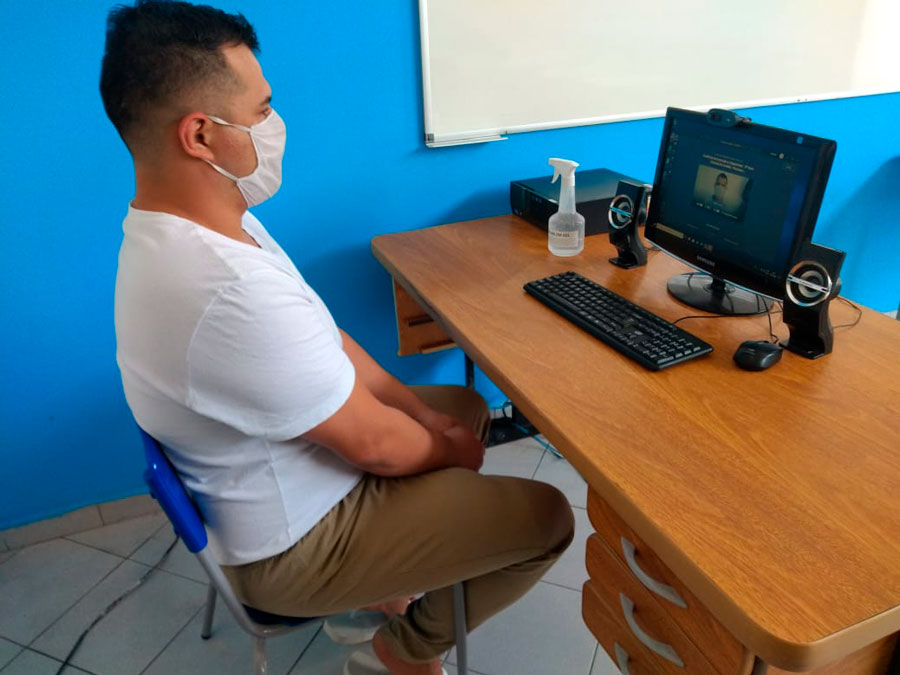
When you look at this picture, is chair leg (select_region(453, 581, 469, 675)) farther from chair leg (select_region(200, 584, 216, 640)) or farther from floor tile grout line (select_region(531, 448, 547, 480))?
floor tile grout line (select_region(531, 448, 547, 480))

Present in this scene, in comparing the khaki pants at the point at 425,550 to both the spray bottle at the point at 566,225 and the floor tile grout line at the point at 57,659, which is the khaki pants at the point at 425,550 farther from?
the floor tile grout line at the point at 57,659

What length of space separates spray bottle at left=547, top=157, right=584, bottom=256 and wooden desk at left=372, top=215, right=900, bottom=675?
0.94 ft

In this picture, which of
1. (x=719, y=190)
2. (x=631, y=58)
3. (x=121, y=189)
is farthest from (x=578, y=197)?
(x=121, y=189)

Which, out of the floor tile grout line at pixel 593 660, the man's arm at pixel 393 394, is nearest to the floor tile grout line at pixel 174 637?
the man's arm at pixel 393 394

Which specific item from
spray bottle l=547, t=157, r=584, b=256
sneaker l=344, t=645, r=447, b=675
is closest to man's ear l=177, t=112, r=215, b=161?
spray bottle l=547, t=157, r=584, b=256

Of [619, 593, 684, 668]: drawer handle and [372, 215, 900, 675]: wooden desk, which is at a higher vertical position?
[372, 215, 900, 675]: wooden desk

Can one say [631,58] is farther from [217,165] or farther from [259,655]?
[259,655]

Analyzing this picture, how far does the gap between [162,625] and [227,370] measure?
3.66 ft

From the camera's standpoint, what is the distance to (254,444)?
3.17ft

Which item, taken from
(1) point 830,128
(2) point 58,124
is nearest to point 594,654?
(2) point 58,124

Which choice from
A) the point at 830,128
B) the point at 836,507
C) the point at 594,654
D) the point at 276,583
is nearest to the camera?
the point at 836,507

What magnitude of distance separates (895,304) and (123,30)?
314cm

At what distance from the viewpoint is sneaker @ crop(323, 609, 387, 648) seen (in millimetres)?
1517

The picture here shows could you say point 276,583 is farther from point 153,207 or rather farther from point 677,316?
point 677,316
